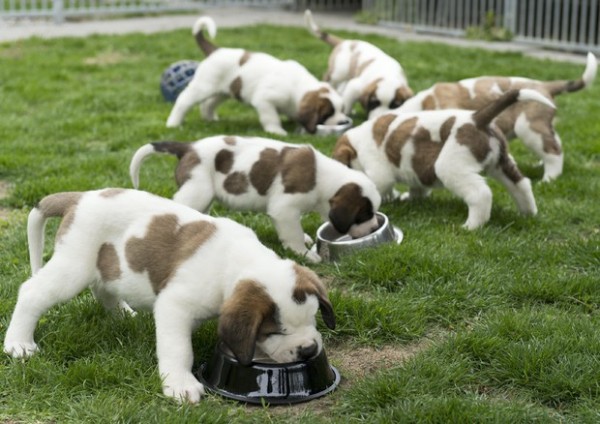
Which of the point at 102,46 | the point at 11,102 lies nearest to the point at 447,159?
the point at 11,102

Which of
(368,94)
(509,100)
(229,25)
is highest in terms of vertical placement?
(509,100)

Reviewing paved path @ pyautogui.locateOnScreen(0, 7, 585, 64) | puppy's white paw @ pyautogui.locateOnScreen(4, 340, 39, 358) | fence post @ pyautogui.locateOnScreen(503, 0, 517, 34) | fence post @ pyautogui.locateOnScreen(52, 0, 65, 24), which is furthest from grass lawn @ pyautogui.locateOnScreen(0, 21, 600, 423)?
fence post @ pyautogui.locateOnScreen(52, 0, 65, 24)

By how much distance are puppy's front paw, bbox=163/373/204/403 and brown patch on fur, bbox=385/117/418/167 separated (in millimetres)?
3230

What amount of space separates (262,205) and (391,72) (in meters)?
4.16

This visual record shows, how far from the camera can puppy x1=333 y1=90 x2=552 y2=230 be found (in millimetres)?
6605

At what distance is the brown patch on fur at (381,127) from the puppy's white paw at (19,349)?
3398 mm

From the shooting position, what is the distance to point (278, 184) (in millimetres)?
6176

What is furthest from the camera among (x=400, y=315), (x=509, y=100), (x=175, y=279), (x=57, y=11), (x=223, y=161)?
(x=57, y=11)

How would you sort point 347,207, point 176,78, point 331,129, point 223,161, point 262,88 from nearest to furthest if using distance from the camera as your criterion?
1. point 347,207
2. point 223,161
3. point 331,129
4. point 262,88
5. point 176,78

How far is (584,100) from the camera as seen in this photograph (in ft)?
36.7

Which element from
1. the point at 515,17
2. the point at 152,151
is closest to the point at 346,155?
the point at 152,151

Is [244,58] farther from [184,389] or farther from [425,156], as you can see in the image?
[184,389]

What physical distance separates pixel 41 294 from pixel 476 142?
3.37 meters

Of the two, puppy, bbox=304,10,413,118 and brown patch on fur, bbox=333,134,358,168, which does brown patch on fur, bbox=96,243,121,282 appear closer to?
brown patch on fur, bbox=333,134,358,168
